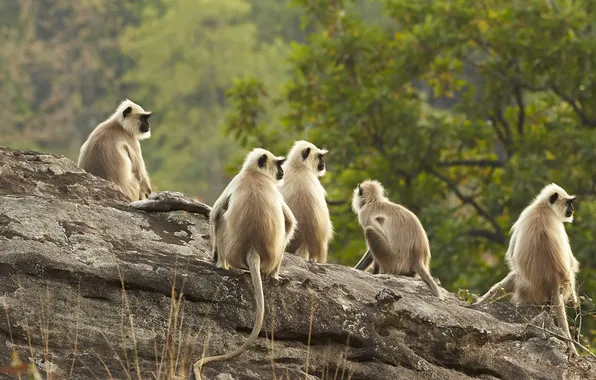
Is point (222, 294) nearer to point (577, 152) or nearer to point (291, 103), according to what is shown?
point (577, 152)

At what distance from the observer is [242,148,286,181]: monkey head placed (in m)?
6.34

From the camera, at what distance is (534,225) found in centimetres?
735

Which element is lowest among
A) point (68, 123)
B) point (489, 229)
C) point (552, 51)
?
point (68, 123)

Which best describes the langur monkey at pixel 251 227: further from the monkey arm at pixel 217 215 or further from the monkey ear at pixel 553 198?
the monkey ear at pixel 553 198

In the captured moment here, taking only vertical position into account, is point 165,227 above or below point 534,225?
below

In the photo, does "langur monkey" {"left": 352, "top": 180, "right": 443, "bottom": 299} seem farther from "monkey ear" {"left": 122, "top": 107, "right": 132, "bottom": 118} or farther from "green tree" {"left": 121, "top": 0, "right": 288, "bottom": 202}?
"green tree" {"left": 121, "top": 0, "right": 288, "bottom": 202}

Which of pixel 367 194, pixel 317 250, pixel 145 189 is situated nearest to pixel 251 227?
pixel 317 250

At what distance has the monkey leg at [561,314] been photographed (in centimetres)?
643

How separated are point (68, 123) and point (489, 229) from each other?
25.1 meters

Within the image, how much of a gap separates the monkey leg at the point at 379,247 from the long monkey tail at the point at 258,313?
2.36m

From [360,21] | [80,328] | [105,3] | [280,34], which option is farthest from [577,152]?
[280,34]

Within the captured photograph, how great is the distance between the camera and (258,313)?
5.52 meters

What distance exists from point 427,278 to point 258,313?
7.11ft

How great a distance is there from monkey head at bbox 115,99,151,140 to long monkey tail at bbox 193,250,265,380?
3.08 m
